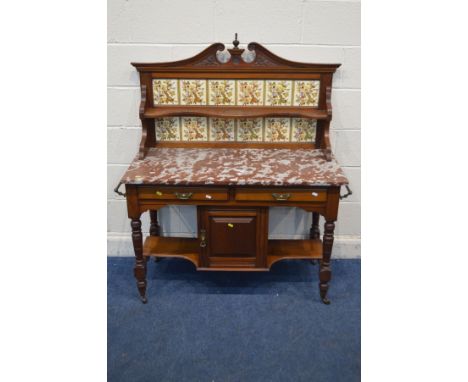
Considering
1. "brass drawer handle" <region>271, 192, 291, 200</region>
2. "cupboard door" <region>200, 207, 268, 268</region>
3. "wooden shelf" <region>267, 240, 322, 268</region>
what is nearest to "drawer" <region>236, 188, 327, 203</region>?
"brass drawer handle" <region>271, 192, 291, 200</region>

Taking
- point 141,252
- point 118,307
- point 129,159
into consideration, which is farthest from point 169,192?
point 118,307

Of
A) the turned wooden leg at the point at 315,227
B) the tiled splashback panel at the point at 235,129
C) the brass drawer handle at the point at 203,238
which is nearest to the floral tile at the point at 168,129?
the tiled splashback panel at the point at 235,129

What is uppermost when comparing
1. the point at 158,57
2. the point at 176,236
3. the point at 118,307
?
the point at 158,57

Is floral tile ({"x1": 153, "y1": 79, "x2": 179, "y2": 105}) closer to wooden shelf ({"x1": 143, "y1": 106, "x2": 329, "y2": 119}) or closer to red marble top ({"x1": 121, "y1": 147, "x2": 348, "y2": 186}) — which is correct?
wooden shelf ({"x1": 143, "y1": 106, "x2": 329, "y2": 119})

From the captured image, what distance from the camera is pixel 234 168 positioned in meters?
2.05

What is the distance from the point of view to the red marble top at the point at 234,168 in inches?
75.8

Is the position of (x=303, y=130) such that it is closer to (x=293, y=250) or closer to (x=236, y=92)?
(x=236, y=92)

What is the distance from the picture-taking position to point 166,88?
2240 mm

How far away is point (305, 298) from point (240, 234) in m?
0.58

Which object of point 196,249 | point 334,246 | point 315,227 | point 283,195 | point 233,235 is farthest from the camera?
point 334,246

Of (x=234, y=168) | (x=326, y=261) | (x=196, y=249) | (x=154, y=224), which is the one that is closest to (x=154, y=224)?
(x=154, y=224)

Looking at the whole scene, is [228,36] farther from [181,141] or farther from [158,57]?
[181,141]

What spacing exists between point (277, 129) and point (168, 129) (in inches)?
24.9

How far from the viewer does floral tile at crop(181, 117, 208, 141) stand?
2.33 meters
